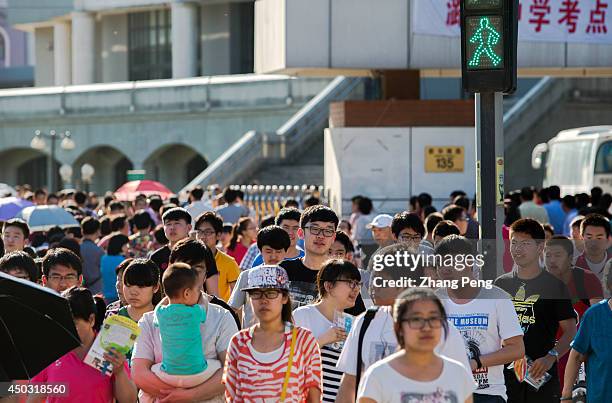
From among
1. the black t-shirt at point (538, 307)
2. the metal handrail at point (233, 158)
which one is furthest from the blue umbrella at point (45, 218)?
the metal handrail at point (233, 158)

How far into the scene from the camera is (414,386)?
20.0 ft

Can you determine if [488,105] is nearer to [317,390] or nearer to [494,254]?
[494,254]

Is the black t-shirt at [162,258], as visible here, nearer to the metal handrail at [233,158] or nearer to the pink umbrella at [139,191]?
the pink umbrella at [139,191]

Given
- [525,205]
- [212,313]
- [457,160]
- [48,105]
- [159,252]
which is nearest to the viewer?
[212,313]

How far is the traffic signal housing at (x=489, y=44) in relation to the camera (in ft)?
34.0

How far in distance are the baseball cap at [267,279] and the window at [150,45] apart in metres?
52.7

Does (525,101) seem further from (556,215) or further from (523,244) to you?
(523,244)

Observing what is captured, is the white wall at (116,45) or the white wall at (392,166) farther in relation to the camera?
the white wall at (116,45)

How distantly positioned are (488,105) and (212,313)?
3.10 metres

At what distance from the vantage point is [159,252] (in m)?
11.5

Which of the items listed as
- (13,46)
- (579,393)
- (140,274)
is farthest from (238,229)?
(13,46)

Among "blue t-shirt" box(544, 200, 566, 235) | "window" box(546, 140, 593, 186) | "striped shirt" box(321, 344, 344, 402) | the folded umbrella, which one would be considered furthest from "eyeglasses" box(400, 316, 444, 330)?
"window" box(546, 140, 593, 186)

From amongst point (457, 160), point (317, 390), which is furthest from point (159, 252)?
point (457, 160)

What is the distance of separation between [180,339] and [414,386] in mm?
2034
